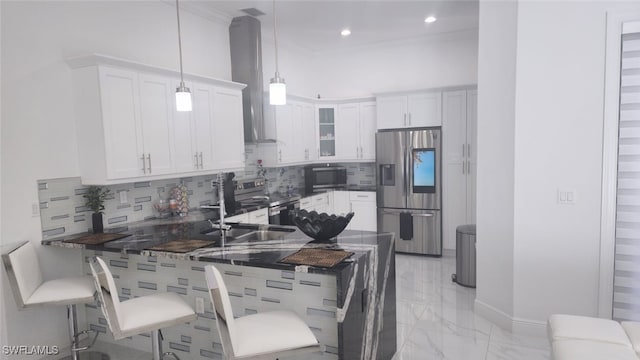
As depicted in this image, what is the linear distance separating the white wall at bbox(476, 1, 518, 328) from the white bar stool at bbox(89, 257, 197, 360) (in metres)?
2.56

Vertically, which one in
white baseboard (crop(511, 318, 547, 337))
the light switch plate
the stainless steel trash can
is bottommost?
white baseboard (crop(511, 318, 547, 337))

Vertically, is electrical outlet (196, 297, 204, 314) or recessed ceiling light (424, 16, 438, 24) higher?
recessed ceiling light (424, 16, 438, 24)

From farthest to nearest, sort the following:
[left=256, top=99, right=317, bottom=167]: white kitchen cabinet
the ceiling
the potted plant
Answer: [left=256, top=99, right=317, bottom=167]: white kitchen cabinet → the ceiling → the potted plant

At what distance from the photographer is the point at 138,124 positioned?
11.9 feet

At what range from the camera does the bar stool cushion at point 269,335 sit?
2017 millimetres

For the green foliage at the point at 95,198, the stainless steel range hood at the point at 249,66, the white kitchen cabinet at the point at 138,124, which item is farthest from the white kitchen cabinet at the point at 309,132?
the green foliage at the point at 95,198

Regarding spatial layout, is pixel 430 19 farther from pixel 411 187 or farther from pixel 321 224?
pixel 321 224

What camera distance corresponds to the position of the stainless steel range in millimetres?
4792

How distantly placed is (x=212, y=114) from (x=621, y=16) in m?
3.61

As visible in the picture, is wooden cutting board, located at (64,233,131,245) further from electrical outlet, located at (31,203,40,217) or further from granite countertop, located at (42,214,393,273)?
electrical outlet, located at (31,203,40,217)

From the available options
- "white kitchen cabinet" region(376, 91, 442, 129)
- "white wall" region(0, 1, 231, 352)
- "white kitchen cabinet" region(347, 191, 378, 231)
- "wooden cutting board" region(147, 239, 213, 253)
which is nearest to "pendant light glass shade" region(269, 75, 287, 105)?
"wooden cutting board" region(147, 239, 213, 253)

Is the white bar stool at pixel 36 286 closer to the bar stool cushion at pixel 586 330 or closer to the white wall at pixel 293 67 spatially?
the bar stool cushion at pixel 586 330

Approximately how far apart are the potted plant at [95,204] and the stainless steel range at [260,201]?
127cm

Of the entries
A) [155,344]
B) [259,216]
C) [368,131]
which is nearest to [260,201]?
[259,216]
